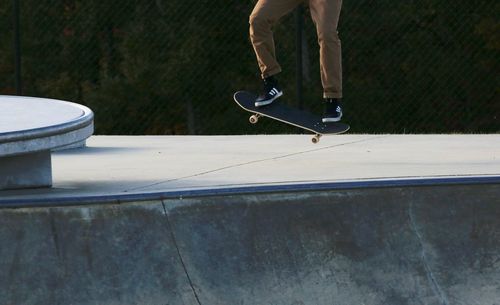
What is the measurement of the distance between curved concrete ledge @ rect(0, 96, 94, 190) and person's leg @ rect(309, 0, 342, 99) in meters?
1.94

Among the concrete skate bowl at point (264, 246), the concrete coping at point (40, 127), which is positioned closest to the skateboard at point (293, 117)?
the concrete coping at point (40, 127)

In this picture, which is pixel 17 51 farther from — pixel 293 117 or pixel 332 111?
pixel 332 111

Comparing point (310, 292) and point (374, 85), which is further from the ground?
point (310, 292)

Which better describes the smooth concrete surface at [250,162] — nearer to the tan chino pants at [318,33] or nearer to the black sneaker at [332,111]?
the black sneaker at [332,111]

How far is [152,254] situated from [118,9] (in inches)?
521

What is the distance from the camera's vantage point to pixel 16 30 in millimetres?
12836

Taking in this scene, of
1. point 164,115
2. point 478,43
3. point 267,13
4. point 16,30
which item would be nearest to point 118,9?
point 164,115

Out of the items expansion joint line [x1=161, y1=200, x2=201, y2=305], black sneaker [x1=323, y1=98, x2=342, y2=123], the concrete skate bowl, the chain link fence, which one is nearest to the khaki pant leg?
black sneaker [x1=323, y1=98, x2=342, y2=123]

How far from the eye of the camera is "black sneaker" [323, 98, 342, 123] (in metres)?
8.06

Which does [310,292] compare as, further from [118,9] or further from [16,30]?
[118,9]

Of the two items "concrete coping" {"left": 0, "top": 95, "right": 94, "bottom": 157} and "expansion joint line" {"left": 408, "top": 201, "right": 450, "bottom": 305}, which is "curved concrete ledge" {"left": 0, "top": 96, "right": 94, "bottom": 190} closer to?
"concrete coping" {"left": 0, "top": 95, "right": 94, "bottom": 157}

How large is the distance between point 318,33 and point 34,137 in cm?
290

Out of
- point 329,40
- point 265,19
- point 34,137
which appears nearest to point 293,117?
point 329,40

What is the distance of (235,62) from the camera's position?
52.2ft
